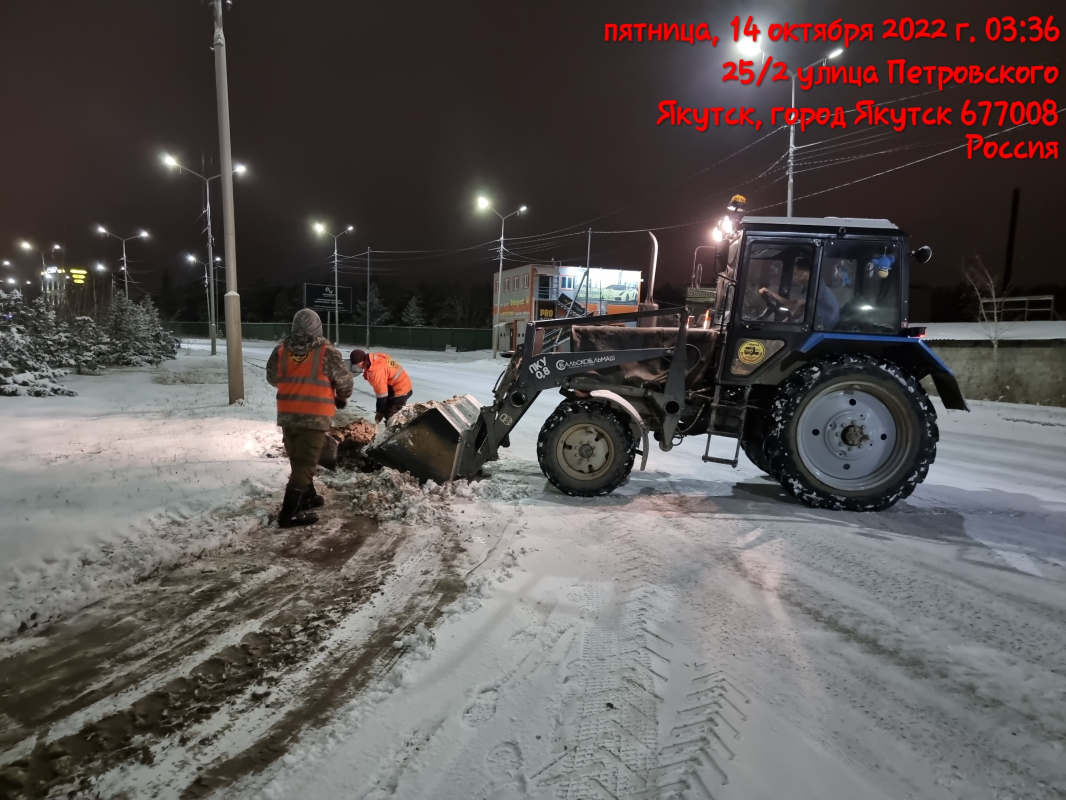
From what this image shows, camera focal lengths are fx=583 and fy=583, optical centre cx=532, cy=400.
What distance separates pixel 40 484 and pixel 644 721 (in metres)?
5.90

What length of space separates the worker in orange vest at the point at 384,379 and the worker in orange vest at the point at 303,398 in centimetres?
281

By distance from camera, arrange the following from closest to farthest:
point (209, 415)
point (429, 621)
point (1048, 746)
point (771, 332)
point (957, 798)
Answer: point (957, 798)
point (1048, 746)
point (429, 621)
point (771, 332)
point (209, 415)

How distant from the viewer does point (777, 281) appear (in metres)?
5.84

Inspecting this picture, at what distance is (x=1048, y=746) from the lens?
2340mm

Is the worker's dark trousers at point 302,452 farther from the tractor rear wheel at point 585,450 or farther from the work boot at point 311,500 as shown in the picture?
the tractor rear wheel at point 585,450

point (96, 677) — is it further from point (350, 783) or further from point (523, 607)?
point (523, 607)

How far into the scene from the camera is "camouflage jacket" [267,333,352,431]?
490 centimetres

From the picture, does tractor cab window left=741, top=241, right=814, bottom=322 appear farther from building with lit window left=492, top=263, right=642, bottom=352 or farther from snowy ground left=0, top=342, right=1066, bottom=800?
building with lit window left=492, top=263, right=642, bottom=352

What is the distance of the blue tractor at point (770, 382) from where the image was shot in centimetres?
560

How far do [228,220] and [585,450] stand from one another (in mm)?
9287

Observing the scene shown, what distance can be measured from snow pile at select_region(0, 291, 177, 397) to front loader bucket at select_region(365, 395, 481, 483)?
458 inches

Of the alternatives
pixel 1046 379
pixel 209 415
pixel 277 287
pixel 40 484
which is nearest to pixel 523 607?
pixel 40 484

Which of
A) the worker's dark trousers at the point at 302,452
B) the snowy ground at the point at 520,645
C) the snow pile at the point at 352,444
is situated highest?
the worker's dark trousers at the point at 302,452

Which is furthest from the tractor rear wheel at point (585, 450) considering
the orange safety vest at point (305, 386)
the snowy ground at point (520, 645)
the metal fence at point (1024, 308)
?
the metal fence at point (1024, 308)
